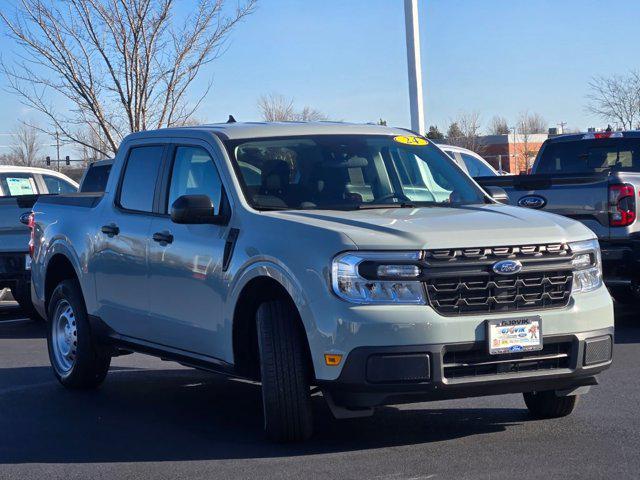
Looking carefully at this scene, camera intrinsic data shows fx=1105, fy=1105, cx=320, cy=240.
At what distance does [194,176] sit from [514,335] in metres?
2.58

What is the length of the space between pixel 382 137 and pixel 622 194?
12.3ft

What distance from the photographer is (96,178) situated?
49.4 feet

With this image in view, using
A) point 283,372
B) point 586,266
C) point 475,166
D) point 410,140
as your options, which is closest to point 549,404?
point 586,266

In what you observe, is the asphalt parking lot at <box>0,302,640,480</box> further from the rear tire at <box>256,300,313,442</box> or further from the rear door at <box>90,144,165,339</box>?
the rear door at <box>90,144,165,339</box>

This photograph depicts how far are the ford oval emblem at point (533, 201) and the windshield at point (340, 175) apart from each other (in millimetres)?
3491

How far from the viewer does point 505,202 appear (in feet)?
25.4

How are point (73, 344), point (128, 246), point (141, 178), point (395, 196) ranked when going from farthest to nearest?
point (73, 344)
point (141, 178)
point (128, 246)
point (395, 196)

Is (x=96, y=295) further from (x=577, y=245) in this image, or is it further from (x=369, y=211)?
(x=577, y=245)

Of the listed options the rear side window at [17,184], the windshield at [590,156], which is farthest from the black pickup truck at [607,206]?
the rear side window at [17,184]

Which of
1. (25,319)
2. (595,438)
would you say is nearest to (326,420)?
(595,438)

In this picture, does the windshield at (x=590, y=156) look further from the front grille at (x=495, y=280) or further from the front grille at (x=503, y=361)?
the front grille at (x=503, y=361)

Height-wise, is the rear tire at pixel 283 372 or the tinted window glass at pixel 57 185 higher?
the tinted window glass at pixel 57 185

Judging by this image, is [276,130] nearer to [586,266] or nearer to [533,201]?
[586,266]

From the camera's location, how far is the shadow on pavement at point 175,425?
6.41 meters
